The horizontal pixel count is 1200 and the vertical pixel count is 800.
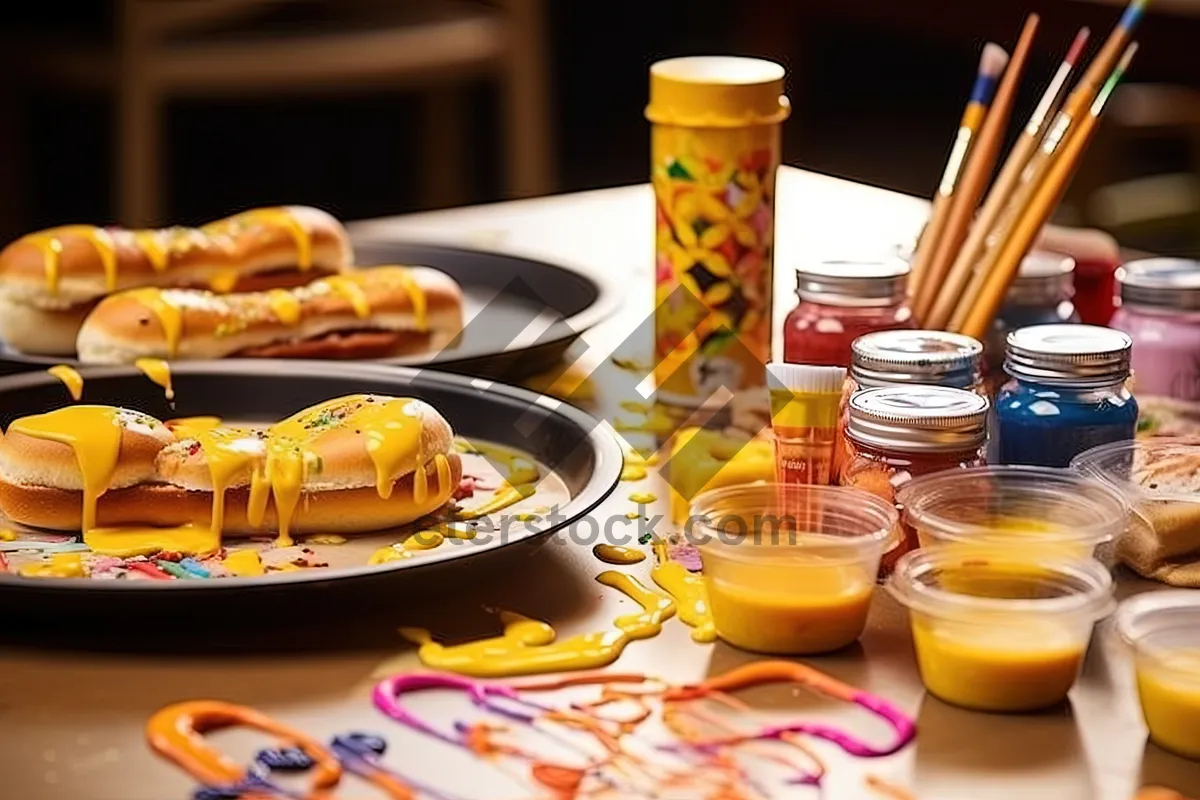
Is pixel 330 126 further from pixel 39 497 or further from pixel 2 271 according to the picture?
pixel 39 497

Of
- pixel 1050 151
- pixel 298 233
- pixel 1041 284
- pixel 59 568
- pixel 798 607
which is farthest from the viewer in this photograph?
pixel 298 233

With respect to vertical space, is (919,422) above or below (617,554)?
above

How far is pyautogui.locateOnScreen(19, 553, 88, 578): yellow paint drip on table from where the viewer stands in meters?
1.38

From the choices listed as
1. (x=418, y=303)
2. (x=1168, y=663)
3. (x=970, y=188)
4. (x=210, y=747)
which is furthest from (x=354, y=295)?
(x=1168, y=663)

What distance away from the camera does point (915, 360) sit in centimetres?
146

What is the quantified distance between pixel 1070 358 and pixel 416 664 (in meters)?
0.53

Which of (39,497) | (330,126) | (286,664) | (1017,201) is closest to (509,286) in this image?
(1017,201)

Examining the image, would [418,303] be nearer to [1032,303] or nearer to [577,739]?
[1032,303]

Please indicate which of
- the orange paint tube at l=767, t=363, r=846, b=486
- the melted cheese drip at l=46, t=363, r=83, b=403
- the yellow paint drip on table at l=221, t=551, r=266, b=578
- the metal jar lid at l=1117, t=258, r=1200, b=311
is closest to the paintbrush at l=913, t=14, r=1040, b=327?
the metal jar lid at l=1117, t=258, r=1200, b=311

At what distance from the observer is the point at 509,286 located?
2223mm

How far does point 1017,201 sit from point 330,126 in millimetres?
2995

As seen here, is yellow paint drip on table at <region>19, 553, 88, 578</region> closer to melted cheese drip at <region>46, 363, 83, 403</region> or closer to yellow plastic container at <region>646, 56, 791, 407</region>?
melted cheese drip at <region>46, 363, 83, 403</region>

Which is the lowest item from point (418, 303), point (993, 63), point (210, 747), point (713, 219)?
point (210, 747)

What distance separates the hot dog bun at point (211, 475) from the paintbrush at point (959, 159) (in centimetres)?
51
